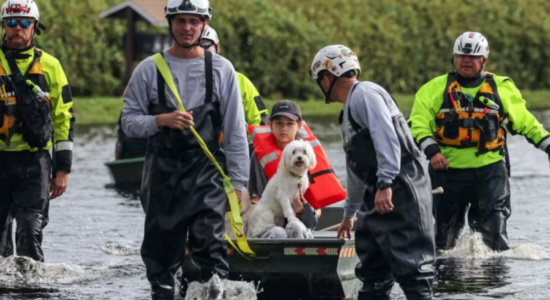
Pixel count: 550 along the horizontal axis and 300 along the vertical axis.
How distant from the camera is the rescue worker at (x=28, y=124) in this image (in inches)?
435

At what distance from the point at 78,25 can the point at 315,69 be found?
1224 inches

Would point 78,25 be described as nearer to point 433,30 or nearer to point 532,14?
point 433,30

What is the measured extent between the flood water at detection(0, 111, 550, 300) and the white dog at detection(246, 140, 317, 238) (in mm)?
1127

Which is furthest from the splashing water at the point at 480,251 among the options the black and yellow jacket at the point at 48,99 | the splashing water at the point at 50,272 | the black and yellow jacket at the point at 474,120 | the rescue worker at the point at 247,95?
the black and yellow jacket at the point at 48,99

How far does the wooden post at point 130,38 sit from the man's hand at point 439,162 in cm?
2397

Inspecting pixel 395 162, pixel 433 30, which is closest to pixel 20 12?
pixel 395 162

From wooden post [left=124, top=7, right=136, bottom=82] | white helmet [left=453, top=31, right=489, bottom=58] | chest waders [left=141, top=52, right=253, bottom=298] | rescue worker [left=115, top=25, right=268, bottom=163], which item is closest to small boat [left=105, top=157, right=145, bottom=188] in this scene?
rescue worker [left=115, top=25, right=268, bottom=163]

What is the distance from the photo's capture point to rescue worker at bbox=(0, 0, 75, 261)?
36.3ft

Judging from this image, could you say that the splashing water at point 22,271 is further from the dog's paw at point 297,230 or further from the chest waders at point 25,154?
the dog's paw at point 297,230

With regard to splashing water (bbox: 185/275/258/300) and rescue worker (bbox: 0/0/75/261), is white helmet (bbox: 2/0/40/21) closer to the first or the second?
rescue worker (bbox: 0/0/75/261)

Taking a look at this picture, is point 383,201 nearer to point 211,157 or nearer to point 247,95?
point 211,157

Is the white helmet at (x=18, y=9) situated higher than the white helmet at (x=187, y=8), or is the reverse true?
the white helmet at (x=187, y=8)

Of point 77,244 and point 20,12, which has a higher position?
point 20,12

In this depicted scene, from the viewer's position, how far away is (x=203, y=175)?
30.3 feet
